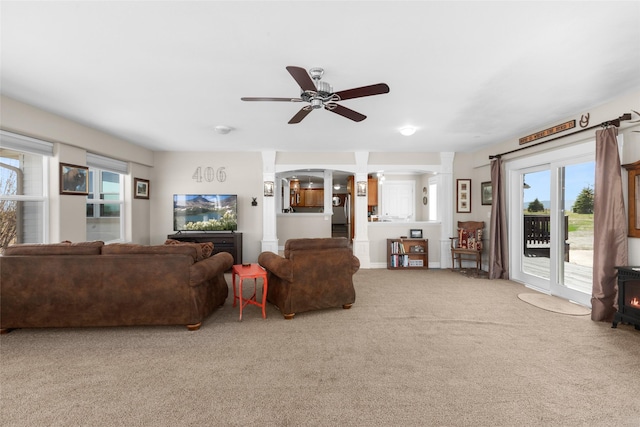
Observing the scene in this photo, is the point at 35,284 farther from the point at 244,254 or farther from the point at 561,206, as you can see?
the point at 561,206

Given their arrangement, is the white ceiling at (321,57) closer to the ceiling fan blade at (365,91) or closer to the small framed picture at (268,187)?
the ceiling fan blade at (365,91)

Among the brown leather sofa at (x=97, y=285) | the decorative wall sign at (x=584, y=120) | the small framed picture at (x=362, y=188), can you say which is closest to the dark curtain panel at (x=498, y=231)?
the decorative wall sign at (x=584, y=120)

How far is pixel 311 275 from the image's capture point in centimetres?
341

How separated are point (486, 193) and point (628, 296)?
3.15m

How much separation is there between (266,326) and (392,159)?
4477 mm

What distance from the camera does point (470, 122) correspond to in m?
4.18

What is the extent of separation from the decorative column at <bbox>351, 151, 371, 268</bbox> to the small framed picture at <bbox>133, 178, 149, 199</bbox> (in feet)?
14.0

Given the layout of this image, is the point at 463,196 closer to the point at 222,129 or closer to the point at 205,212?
the point at 222,129

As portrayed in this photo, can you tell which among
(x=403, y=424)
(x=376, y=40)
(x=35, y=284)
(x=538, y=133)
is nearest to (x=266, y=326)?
(x=403, y=424)

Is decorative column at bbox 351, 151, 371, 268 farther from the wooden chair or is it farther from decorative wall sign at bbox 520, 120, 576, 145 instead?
decorative wall sign at bbox 520, 120, 576, 145

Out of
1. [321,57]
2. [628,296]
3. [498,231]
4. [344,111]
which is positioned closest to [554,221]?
[498,231]

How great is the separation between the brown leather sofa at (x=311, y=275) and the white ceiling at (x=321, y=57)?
1.70 meters

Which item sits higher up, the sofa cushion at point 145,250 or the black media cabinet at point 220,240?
the sofa cushion at point 145,250

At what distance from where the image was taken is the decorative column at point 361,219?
6316 mm
